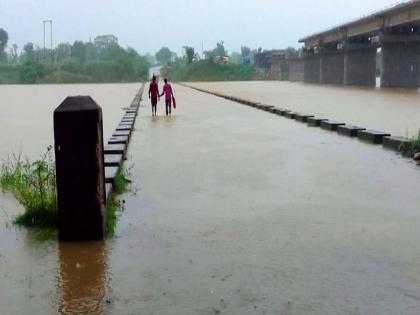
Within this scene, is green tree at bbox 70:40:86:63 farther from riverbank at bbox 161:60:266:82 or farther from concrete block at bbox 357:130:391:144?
concrete block at bbox 357:130:391:144

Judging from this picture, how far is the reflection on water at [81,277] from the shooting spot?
4.08 metres

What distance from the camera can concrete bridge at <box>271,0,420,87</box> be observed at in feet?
164

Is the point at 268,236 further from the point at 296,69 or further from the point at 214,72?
the point at 214,72

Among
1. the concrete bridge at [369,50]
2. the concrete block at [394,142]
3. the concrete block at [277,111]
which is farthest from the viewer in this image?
the concrete bridge at [369,50]

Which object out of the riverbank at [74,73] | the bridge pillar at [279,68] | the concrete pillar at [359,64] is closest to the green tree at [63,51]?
the riverbank at [74,73]

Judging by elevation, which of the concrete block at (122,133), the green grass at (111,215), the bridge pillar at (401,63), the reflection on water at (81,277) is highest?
the bridge pillar at (401,63)

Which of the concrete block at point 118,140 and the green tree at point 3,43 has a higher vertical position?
the green tree at point 3,43

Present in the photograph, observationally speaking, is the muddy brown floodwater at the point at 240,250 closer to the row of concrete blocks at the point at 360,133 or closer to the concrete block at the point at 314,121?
the row of concrete blocks at the point at 360,133

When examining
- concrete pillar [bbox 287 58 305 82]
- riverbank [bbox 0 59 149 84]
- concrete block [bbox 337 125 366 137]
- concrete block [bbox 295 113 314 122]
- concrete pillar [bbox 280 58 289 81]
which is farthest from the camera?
riverbank [bbox 0 59 149 84]

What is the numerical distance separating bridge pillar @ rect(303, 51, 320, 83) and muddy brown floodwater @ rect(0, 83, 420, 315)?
71748 mm

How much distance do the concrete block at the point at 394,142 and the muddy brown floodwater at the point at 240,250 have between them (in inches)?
81.9

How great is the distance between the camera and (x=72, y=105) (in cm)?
536

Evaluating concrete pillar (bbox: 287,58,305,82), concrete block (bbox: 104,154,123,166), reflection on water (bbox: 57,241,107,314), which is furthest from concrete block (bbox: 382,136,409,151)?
concrete pillar (bbox: 287,58,305,82)

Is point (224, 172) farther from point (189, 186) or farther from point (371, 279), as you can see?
point (371, 279)
